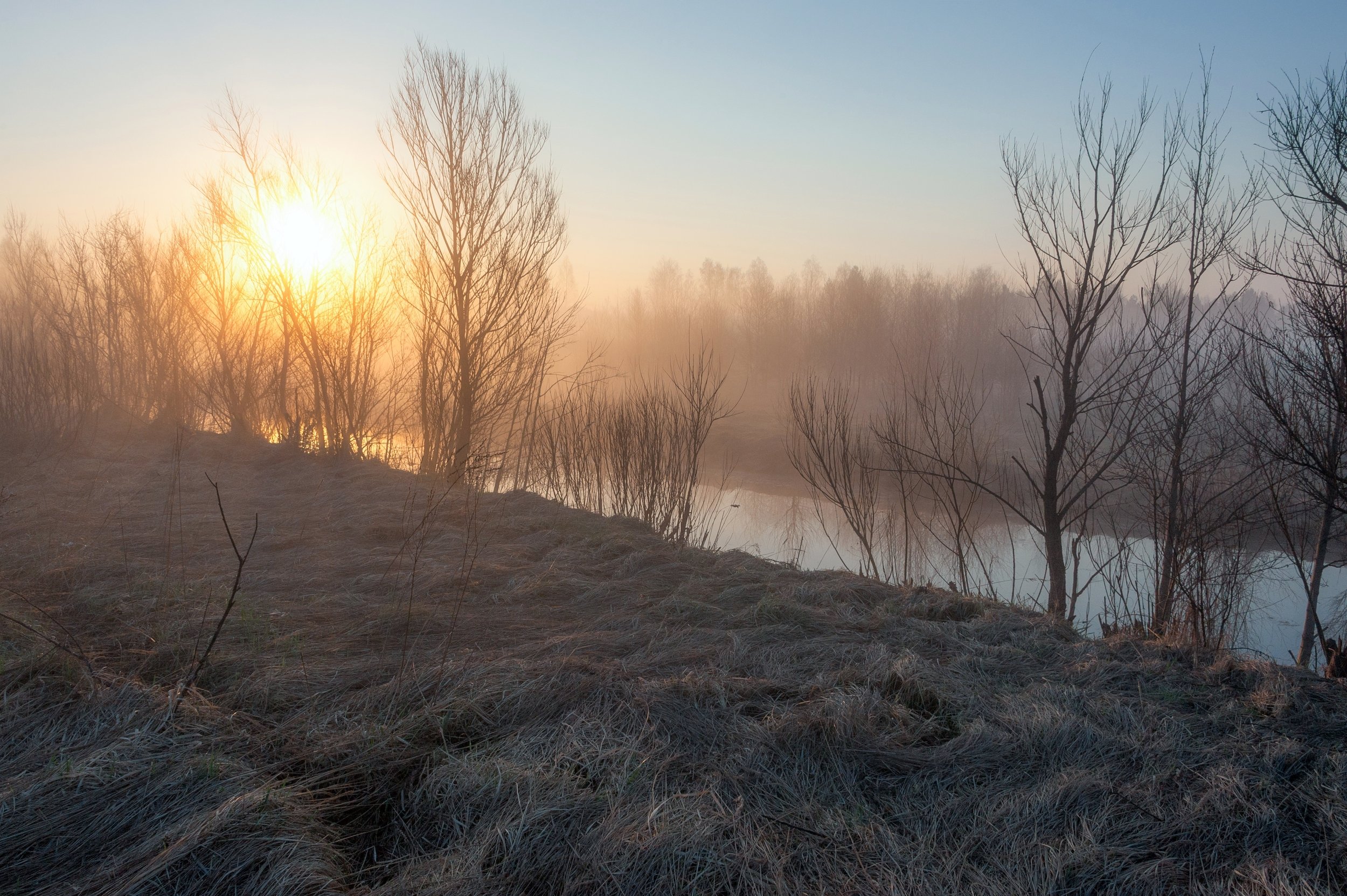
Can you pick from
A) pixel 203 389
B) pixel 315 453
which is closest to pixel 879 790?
pixel 315 453

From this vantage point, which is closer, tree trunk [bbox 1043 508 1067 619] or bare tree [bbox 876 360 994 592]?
tree trunk [bbox 1043 508 1067 619]

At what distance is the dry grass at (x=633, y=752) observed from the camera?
191 cm

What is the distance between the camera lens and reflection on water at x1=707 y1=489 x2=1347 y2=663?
9.10m

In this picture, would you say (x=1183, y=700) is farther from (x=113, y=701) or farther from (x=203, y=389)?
(x=203, y=389)

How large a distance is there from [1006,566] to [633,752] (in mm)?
11075

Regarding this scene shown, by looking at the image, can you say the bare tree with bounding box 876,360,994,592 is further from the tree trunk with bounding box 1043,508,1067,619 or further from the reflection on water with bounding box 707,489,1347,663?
the tree trunk with bounding box 1043,508,1067,619

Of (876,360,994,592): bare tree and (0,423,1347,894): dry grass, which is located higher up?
(876,360,994,592): bare tree

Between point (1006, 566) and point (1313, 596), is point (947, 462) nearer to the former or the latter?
point (1313, 596)

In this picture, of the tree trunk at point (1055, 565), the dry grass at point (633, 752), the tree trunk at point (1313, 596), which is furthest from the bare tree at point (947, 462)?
the tree trunk at point (1313, 596)

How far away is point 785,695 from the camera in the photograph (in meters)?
3.04

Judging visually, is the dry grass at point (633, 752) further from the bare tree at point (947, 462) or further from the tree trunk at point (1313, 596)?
the tree trunk at point (1313, 596)

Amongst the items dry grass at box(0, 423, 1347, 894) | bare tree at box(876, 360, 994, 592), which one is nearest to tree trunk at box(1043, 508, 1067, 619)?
bare tree at box(876, 360, 994, 592)

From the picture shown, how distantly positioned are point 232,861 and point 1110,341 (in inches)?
282

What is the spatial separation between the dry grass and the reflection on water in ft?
11.0
